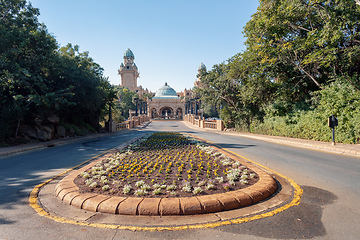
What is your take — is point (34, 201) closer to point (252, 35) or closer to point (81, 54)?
point (252, 35)

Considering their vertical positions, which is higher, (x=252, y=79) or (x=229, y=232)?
(x=252, y=79)

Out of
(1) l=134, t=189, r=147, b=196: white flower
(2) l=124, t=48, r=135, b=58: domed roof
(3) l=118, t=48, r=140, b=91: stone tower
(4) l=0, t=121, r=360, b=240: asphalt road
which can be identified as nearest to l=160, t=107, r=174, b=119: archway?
(3) l=118, t=48, r=140, b=91: stone tower

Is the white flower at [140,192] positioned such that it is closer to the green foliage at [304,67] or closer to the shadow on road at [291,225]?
the shadow on road at [291,225]

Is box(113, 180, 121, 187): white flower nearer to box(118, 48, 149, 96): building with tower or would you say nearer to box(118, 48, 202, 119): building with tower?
box(118, 48, 202, 119): building with tower

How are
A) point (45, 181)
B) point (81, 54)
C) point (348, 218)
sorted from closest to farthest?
point (348, 218) < point (45, 181) < point (81, 54)

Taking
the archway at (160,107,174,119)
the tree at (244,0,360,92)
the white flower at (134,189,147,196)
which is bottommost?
the white flower at (134,189,147,196)

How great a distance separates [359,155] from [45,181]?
11.0 meters

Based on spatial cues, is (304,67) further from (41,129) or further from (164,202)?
(41,129)

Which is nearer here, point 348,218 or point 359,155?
point 348,218

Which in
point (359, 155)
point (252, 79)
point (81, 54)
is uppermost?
point (81, 54)

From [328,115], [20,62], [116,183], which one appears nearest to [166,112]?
[20,62]

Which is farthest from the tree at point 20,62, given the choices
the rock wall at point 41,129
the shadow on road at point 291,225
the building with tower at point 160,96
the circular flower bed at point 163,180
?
the building with tower at point 160,96

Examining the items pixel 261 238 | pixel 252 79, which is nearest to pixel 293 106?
pixel 252 79

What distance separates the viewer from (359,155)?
912 centimetres
